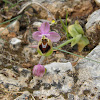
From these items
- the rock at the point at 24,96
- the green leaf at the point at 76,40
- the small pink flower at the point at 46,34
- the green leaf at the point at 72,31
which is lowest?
the rock at the point at 24,96

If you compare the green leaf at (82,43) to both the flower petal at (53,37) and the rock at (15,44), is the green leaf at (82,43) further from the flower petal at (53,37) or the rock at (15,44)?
the rock at (15,44)

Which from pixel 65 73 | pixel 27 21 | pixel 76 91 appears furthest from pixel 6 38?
pixel 76 91

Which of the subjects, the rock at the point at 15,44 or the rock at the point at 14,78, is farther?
the rock at the point at 15,44

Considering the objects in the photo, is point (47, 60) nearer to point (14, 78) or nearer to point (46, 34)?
point (46, 34)

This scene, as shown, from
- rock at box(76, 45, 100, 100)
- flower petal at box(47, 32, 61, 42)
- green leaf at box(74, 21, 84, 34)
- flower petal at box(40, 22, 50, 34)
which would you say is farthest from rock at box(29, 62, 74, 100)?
green leaf at box(74, 21, 84, 34)

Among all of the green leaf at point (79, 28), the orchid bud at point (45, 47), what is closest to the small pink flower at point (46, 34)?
the orchid bud at point (45, 47)

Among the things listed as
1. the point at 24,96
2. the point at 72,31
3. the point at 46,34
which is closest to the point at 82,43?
the point at 72,31
